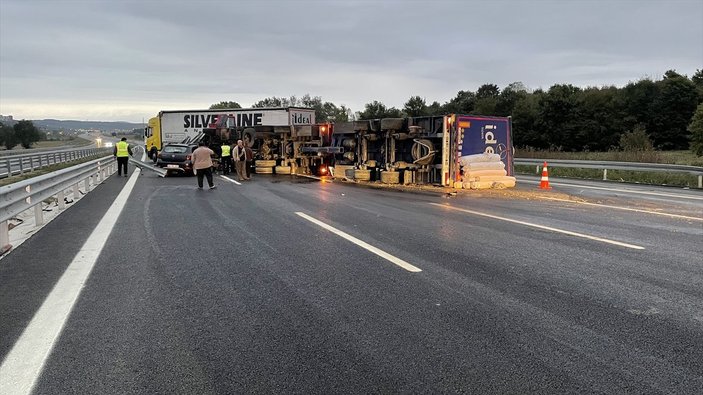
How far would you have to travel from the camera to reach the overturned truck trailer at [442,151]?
15.3 meters

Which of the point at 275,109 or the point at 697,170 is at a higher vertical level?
the point at 275,109

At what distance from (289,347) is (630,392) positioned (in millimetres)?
2182

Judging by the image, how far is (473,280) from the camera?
5188mm

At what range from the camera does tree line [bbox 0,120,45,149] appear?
88812mm

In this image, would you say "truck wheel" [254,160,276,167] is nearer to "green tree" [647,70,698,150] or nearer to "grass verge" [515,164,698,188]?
"grass verge" [515,164,698,188]

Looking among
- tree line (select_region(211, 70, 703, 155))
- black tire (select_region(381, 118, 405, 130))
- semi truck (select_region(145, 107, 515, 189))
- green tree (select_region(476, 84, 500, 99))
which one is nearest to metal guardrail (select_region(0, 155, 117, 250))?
semi truck (select_region(145, 107, 515, 189))

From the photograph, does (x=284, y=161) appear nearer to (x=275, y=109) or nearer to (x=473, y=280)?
(x=275, y=109)

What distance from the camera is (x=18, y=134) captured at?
90.1 m

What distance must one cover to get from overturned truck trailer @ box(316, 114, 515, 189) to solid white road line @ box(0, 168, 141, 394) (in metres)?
11.0

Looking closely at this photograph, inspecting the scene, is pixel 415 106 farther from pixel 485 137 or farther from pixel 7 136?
pixel 7 136

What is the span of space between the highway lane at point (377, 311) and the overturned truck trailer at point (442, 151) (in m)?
7.18

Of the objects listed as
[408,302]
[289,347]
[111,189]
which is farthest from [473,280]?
[111,189]

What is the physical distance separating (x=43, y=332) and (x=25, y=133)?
104 m

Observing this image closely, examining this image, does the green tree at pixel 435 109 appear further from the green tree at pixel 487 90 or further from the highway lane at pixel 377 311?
the highway lane at pixel 377 311
